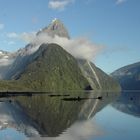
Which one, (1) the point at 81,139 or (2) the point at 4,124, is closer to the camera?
(1) the point at 81,139

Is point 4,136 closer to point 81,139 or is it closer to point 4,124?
point 81,139

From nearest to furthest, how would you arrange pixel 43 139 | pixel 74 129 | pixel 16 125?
pixel 43 139, pixel 74 129, pixel 16 125

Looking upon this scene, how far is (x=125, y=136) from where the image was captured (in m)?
66.8

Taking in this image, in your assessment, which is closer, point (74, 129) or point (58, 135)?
point (58, 135)

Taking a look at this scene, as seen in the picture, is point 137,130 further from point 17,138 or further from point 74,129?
point 17,138

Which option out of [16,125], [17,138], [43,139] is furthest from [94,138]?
[16,125]

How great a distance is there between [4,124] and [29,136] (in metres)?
21.1

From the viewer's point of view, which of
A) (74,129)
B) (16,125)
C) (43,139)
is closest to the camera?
(43,139)

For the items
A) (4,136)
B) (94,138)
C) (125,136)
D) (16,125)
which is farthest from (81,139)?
(16,125)

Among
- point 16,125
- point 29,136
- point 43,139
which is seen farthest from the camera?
point 16,125

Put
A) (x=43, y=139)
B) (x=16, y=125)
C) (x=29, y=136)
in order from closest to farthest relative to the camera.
Answer: (x=43, y=139) → (x=29, y=136) → (x=16, y=125)

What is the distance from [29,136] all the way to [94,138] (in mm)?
12033

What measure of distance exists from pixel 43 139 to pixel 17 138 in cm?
521

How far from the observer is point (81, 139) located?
61.7m
